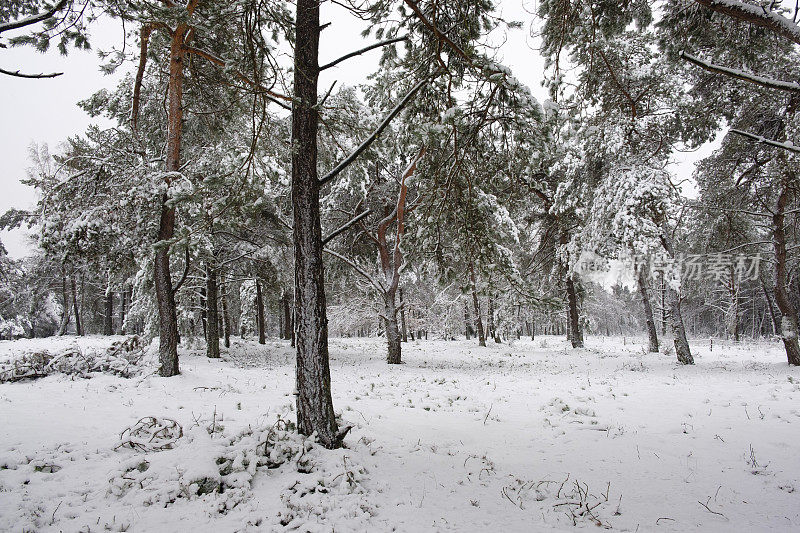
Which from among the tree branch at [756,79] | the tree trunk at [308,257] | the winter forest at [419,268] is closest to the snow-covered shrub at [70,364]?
the winter forest at [419,268]

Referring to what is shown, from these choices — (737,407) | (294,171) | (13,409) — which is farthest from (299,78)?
(737,407)

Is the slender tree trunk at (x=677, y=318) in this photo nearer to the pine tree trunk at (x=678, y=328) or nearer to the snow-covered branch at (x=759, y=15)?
the pine tree trunk at (x=678, y=328)

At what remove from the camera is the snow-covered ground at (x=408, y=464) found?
321 centimetres

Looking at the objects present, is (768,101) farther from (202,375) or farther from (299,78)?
(202,375)

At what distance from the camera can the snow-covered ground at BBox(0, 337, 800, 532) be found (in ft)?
10.5

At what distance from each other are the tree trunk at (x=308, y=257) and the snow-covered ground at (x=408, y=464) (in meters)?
0.42

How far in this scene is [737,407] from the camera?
6.81m

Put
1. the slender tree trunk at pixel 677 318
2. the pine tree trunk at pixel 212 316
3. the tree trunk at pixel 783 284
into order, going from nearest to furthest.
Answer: the tree trunk at pixel 783 284
the slender tree trunk at pixel 677 318
the pine tree trunk at pixel 212 316

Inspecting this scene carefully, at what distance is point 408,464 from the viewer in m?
4.43

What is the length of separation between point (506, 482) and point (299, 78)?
223 inches

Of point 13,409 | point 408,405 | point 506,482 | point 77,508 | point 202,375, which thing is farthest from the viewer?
point 202,375

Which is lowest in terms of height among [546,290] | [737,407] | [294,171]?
[737,407]

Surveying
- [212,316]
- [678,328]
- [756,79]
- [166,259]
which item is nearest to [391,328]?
[212,316]

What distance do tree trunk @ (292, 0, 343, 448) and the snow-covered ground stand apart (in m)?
0.42
